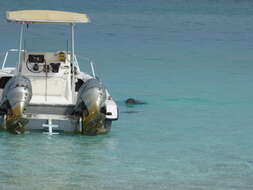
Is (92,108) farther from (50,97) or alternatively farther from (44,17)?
(44,17)

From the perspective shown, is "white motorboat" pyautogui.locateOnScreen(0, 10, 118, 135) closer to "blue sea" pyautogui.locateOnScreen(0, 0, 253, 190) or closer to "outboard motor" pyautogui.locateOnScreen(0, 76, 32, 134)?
"outboard motor" pyautogui.locateOnScreen(0, 76, 32, 134)

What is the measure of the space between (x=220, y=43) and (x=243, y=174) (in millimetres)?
24115

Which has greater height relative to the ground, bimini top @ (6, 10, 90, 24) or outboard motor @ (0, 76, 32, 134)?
bimini top @ (6, 10, 90, 24)

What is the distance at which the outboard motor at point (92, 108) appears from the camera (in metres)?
15.2

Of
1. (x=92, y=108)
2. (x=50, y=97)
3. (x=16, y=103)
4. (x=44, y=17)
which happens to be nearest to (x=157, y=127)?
(x=50, y=97)

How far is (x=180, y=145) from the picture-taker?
623 inches

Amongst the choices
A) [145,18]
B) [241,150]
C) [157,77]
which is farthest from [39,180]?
[145,18]

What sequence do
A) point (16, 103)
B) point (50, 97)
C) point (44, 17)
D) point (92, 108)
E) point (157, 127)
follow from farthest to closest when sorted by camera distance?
1. point (157, 127)
2. point (44, 17)
3. point (50, 97)
4. point (92, 108)
5. point (16, 103)

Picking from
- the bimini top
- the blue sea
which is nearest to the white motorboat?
the bimini top

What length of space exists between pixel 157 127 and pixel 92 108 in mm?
2600

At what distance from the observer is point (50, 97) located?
1636 cm

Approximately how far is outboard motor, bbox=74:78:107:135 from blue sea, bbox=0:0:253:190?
0.30 metres

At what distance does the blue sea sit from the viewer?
43.3 ft

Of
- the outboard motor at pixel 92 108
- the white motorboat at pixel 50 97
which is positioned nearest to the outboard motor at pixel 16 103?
the white motorboat at pixel 50 97
